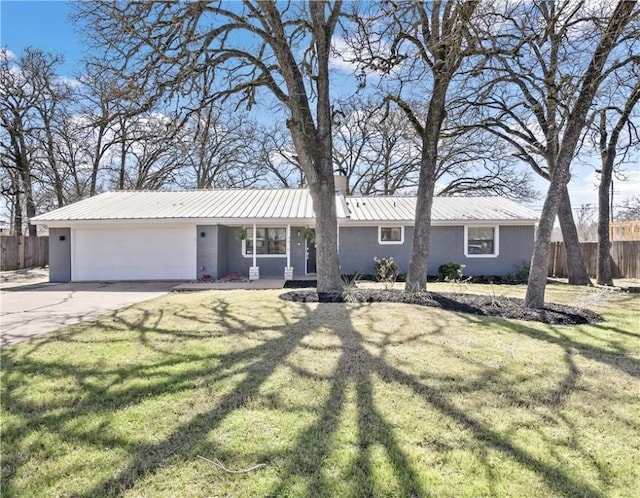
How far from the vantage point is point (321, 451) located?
107 inches

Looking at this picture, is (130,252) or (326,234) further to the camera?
(130,252)

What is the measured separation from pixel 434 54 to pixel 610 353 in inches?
258

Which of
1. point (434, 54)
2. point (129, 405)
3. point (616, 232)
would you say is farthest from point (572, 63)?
point (616, 232)

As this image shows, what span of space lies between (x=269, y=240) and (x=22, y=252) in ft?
46.4

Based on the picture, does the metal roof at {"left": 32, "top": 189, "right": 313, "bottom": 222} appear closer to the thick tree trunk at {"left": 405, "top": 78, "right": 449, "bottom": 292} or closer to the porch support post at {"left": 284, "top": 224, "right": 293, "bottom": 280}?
the porch support post at {"left": 284, "top": 224, "right": 293, "bottom": 280}

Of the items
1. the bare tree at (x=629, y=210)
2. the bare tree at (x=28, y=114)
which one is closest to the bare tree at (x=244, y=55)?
the bare tree at (x=28, y=114)

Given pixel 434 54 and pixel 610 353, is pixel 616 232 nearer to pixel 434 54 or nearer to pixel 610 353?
pixel 434 54

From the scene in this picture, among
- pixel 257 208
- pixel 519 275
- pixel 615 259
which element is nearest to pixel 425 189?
pixel 257 208

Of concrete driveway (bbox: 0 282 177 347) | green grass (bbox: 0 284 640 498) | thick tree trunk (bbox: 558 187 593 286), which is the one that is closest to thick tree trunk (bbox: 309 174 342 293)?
green grass (bbox: 0 284 640 498)

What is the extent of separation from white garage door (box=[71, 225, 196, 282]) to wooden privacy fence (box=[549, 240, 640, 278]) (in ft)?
49.0

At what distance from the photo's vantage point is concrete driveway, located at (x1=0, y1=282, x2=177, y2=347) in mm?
6483

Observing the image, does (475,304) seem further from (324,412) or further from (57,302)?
(57,302)

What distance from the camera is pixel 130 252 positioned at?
1432cm

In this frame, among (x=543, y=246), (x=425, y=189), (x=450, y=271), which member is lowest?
(x=450, y=271)
